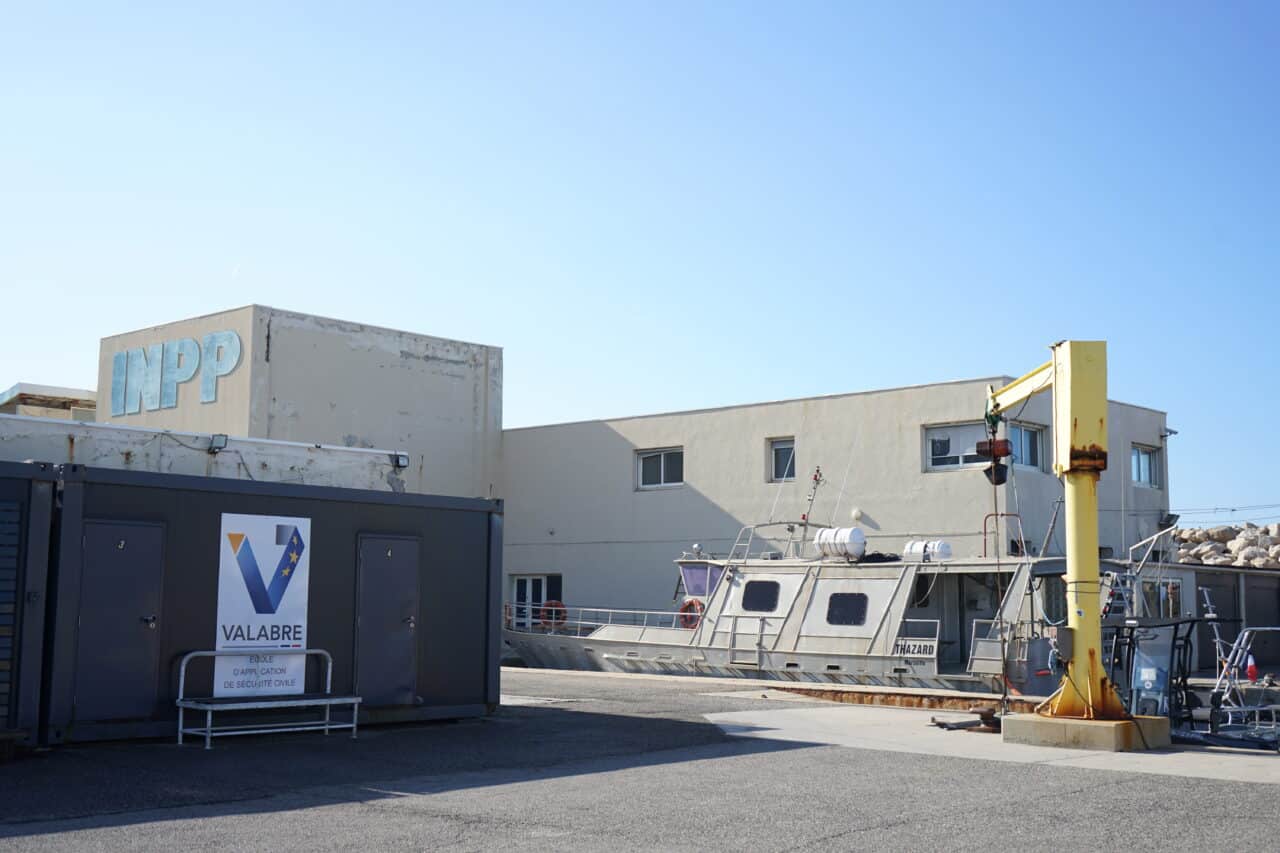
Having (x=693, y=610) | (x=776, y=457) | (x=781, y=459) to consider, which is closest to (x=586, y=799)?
(x=693, y=610)

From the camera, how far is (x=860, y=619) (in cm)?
2341

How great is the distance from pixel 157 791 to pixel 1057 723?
8.92 m

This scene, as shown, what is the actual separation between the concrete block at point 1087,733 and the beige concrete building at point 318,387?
21298 mm

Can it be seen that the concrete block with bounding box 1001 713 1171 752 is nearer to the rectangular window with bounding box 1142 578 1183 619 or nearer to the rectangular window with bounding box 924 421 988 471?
the rectangular window with bounding box 1142 578 1183 619

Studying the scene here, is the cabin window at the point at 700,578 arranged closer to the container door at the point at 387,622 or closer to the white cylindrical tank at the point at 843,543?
the white cylindrical tank at the point at 843,543

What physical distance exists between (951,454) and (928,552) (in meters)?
7.65

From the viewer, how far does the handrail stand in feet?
42.9

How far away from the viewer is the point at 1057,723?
1378 cm

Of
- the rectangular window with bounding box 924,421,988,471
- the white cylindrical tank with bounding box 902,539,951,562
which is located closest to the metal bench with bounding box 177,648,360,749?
A: the white cylindrical tank with bounding box 902,539,951,562

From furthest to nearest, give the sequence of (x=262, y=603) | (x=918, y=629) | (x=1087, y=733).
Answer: (x=918, y=629)
(x=262, y=603)
(x=1087, y=733)

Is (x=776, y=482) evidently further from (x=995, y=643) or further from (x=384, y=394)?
(x=995, y=643)

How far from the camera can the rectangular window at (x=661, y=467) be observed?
36438mm

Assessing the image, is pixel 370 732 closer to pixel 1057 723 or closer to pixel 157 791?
pixel 157 791

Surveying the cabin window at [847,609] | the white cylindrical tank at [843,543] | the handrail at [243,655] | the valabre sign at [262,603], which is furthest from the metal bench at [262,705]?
the white cylindrical tank at [843,543]
